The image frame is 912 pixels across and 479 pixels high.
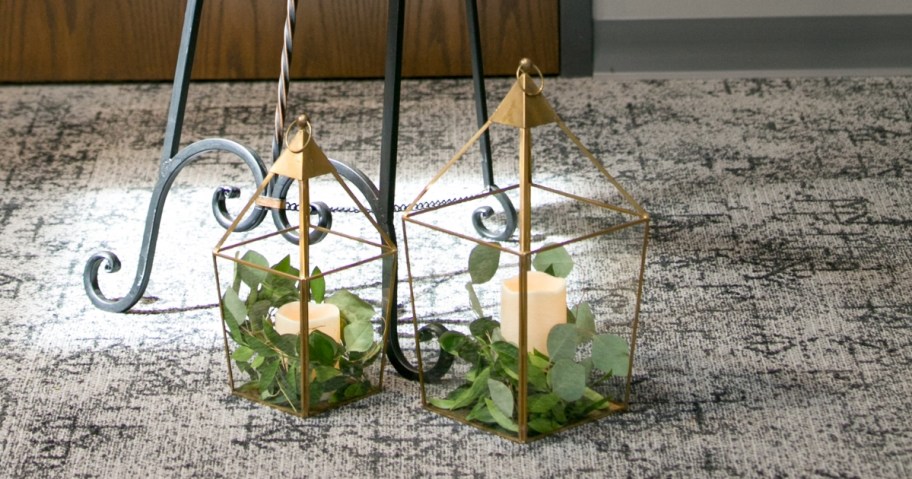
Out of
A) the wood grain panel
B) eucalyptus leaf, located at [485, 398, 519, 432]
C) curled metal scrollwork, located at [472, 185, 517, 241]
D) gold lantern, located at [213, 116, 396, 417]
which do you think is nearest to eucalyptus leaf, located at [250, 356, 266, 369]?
gold lantern, located at [213, 116, 396, 417]

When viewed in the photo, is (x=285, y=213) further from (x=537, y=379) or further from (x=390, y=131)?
(x=537, y=379)

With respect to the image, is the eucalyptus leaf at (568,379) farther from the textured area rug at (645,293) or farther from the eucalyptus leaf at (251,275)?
the eucalyptus leaf at (251,275)

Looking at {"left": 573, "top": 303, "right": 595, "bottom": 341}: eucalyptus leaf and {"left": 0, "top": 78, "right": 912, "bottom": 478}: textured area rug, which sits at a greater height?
{"left": 573, "top": 303, "right": 595, "bottom": 341}: eucalyptus leaf

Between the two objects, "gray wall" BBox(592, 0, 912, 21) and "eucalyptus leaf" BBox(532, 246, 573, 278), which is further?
"gray wall" BBox(592, 0, 912, 21)

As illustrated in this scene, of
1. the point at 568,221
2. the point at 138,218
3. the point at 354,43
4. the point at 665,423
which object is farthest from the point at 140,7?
the point at 665,423

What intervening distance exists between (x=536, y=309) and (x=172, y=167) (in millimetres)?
495

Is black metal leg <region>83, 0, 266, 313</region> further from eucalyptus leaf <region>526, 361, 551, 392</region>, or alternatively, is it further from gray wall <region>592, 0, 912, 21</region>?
gray wall <region>592, 0, 912, 21</region>

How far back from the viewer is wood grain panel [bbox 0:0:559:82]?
2.24 meters

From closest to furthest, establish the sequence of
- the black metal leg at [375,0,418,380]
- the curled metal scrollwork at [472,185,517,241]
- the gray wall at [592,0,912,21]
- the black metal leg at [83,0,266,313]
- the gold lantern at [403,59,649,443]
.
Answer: the gold lantern at [403,59,649,443]
the black metal leg at [375,0,418,380]
the black metal leg at [83,0,266,313]
the curled metal scrollwork at [472,185,517,241]
the gray wall at [592,0,912,21]

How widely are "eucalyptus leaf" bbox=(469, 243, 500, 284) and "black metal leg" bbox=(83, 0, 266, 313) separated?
0.30 meters

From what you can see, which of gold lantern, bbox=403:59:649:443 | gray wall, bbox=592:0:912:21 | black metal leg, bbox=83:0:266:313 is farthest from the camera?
→ gray wall, bbox=592:0:912:21

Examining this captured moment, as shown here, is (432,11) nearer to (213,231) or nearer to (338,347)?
(213,231)

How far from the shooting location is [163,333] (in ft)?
4.43

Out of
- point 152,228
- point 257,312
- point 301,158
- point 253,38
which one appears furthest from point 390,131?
point 253,38
